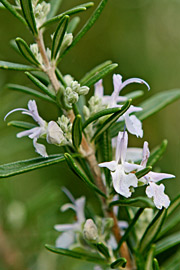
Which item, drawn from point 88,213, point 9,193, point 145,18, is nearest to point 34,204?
point 9,193

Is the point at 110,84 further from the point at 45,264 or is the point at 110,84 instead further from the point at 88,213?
the point at 88,213

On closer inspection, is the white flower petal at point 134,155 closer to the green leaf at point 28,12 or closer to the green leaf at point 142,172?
the green leaf at point 142,172

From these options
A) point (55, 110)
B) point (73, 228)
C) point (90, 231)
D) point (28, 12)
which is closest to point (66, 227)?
point (73, 228)

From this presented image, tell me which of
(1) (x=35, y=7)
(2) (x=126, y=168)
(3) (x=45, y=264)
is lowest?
(3) (x=45, y=264)

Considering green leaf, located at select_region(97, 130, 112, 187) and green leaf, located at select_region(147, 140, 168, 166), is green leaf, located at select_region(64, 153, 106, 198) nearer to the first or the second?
green leaf, located at select_region(97, 130, 112, 187)

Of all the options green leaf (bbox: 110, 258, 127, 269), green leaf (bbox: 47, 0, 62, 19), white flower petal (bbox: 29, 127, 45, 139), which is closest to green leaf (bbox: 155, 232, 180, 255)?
green leaf (bbox: 110, 258, 127, 269)

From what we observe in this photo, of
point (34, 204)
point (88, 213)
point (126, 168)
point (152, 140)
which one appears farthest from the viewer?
point (152, 140)

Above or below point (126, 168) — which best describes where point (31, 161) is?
above
